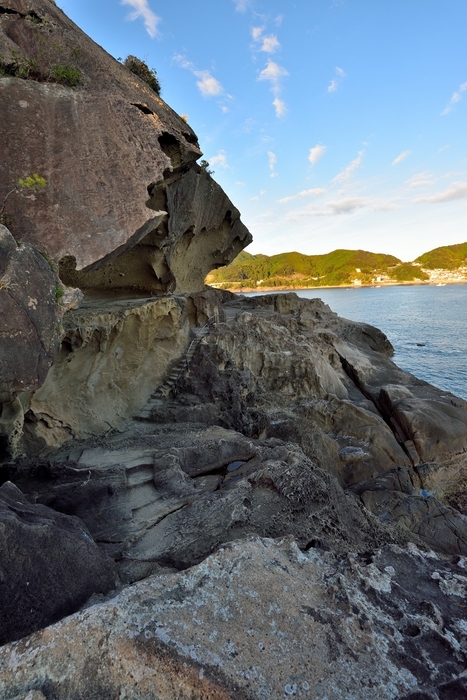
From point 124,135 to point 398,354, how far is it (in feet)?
106

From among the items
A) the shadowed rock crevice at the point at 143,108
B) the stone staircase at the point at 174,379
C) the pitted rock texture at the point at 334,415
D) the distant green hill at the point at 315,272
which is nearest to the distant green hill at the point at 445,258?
the distant green hill at the point at 315,272

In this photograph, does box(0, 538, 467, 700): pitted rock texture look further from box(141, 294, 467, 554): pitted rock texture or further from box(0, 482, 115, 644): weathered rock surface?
box(141, 294, 467, 554): pitted rock texture

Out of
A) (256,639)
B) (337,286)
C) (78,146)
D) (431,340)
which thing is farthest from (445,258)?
(256,639)

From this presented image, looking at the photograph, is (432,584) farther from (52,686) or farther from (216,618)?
(52,686)

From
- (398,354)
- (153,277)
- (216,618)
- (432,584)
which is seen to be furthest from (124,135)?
(398,354)

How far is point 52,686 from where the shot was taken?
290 cm

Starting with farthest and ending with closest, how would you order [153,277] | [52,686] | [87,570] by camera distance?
[153,277] → [87,570] → [52,686]

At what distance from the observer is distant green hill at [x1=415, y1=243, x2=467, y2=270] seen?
511ft

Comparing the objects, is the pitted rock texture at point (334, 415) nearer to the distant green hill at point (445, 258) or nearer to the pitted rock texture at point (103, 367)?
the pitted rock texture at point (103, 367)

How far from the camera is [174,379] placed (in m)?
13.5

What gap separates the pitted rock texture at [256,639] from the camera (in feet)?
9.73

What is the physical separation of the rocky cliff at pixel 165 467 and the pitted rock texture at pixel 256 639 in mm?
18

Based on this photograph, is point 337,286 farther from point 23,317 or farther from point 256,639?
point 256,639

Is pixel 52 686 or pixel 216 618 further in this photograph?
pixel 216 618
